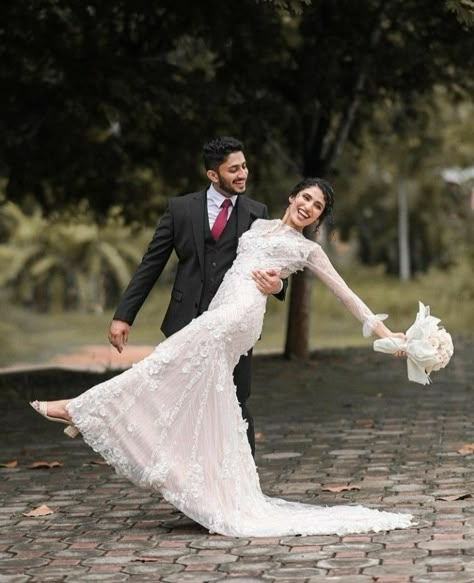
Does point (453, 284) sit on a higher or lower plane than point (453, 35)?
lower

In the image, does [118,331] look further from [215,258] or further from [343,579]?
[343,579]

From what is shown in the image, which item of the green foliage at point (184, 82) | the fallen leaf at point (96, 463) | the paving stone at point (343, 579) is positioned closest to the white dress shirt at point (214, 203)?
the paving stone at point (343, 579)

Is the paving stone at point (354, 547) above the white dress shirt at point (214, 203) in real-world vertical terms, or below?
below

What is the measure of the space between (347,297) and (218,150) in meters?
1.04

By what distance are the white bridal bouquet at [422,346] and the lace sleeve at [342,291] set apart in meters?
0.18

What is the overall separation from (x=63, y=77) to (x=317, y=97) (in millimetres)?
3262

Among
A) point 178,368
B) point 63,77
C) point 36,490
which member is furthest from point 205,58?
point 178,368

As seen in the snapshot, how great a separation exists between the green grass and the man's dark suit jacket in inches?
621

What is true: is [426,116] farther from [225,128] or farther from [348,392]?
[348,392]

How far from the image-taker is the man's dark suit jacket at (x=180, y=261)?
779 centimetres

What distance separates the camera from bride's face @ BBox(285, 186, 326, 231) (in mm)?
7629

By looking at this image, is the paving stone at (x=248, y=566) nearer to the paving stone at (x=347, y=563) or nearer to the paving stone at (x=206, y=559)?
the paving stone at (x=206, y=559)

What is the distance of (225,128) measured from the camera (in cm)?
1697

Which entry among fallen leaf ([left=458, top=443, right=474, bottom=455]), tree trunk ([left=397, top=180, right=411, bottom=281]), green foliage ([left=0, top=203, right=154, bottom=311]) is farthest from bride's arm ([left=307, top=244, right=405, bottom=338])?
tree trunk ([left=397, top=180, right=411, bottom=281])
